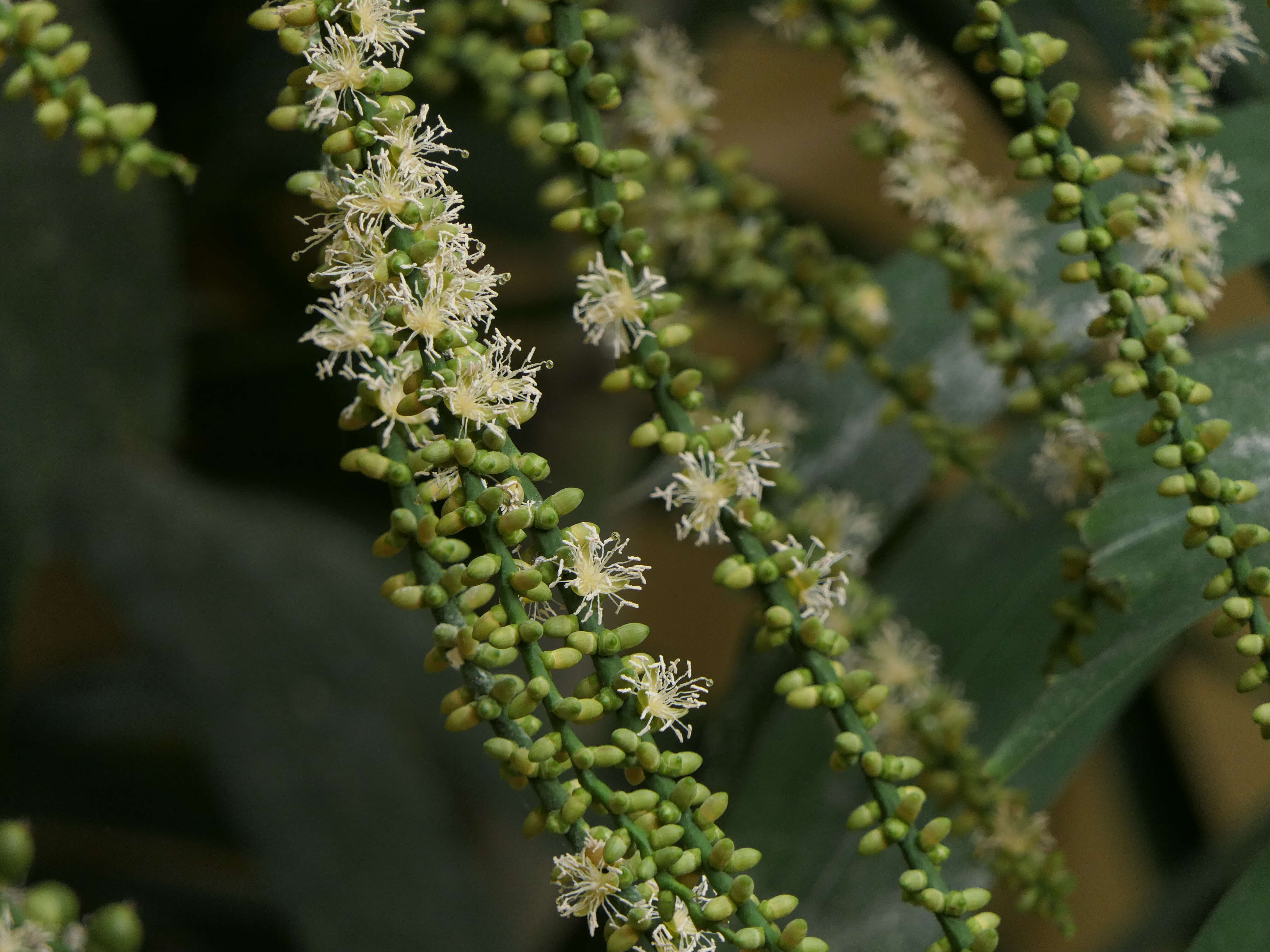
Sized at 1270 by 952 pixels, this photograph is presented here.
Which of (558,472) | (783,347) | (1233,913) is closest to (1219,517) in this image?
(1233,913)

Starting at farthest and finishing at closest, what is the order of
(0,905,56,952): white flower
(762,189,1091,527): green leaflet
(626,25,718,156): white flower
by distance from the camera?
1. (762,189,1091,527): green leaflet
2. (626,25,718,156): white flower
3. (0,905,56,952): white flower

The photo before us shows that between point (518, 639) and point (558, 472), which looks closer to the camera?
point (518, 639)

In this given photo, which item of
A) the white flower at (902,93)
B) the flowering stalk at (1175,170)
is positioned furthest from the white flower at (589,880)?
the white flower at (902,93)

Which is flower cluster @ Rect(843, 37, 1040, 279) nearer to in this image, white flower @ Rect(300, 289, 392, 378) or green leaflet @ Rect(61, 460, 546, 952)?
white flower @ Rect(300, 289, 392, 378)

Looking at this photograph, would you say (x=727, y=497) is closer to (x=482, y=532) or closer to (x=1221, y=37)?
(x=482, y=532)

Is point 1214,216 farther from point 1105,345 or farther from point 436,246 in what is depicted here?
point 436,246

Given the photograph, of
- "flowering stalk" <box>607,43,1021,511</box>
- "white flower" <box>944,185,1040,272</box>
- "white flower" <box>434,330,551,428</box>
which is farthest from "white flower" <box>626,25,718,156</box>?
"white flower" <box>434,330,551,428</box>
